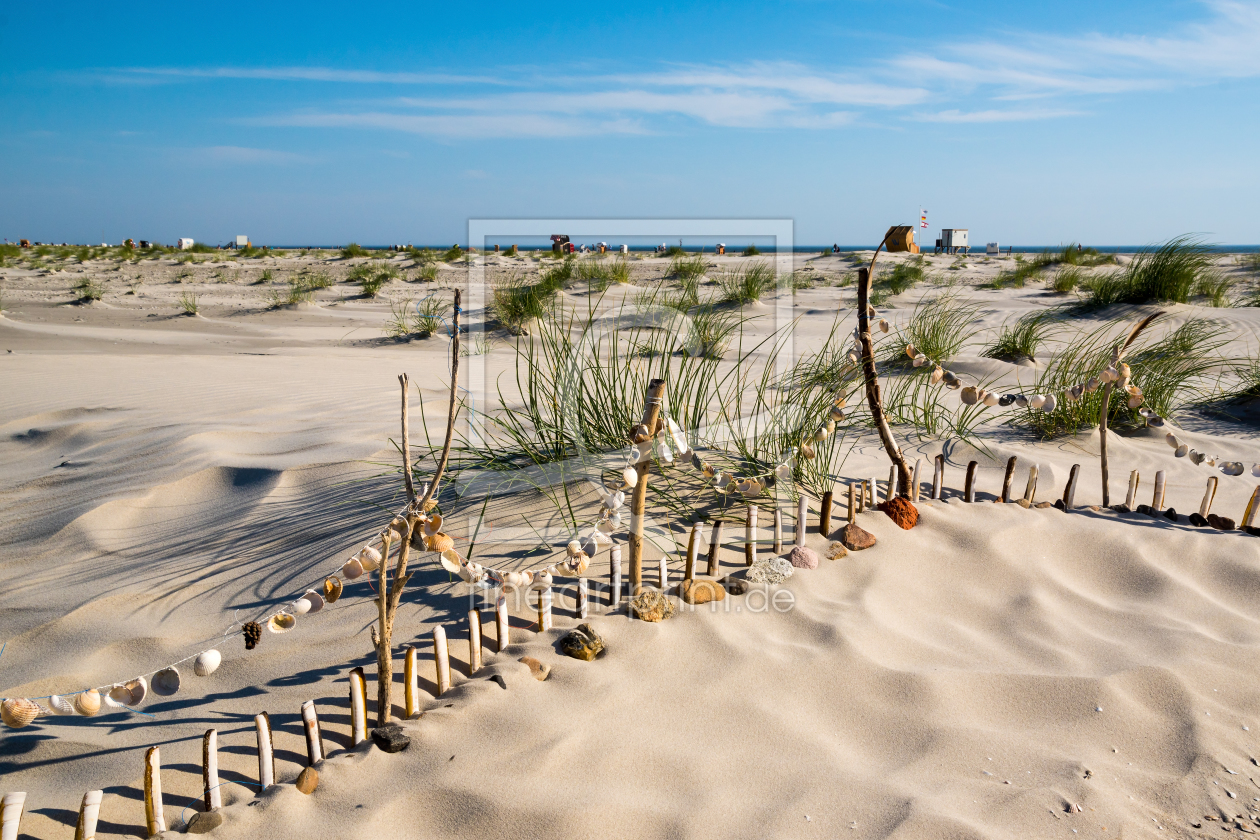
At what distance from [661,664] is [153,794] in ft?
3.28

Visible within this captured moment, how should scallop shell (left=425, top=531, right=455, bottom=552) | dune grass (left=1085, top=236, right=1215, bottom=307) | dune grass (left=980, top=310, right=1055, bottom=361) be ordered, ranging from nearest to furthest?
scallop shell (left=425, top=531, right=455, bottom=552) → dune grass (left=980, top=310, right=1055, bottom=361) → dune grass (left=1085, top=236, right=1215, bottom=307)

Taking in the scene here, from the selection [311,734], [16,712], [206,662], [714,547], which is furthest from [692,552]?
[16,712]

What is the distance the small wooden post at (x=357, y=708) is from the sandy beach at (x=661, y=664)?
0.03m

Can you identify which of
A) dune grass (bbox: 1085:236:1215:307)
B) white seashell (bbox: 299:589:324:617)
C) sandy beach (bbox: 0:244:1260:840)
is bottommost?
sandy beach (bbox: 0:244:1260:840)

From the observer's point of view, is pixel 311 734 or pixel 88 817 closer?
pixel 88 817

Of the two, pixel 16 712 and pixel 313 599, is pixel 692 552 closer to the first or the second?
pixel 313 599

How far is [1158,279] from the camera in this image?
24.8ft

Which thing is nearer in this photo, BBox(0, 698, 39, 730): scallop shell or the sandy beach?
BBox(0, 698, 39, 730): scallop shell

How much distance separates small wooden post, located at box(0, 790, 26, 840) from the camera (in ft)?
3.72

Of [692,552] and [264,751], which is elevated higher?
[692,552]

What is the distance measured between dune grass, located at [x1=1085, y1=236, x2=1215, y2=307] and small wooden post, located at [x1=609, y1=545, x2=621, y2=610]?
24.6 ft

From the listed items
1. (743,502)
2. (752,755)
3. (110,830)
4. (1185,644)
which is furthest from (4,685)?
(1185,644)

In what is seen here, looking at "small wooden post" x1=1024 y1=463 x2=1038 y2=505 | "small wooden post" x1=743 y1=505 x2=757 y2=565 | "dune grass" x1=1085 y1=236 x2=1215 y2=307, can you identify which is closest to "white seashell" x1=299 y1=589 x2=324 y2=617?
"small wooden post" x1=743 y1=505 x2=757 y2=565

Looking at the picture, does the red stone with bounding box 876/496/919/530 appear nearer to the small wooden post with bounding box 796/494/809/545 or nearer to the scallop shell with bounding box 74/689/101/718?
the small wooden post with bounding box 796/494/809/545
